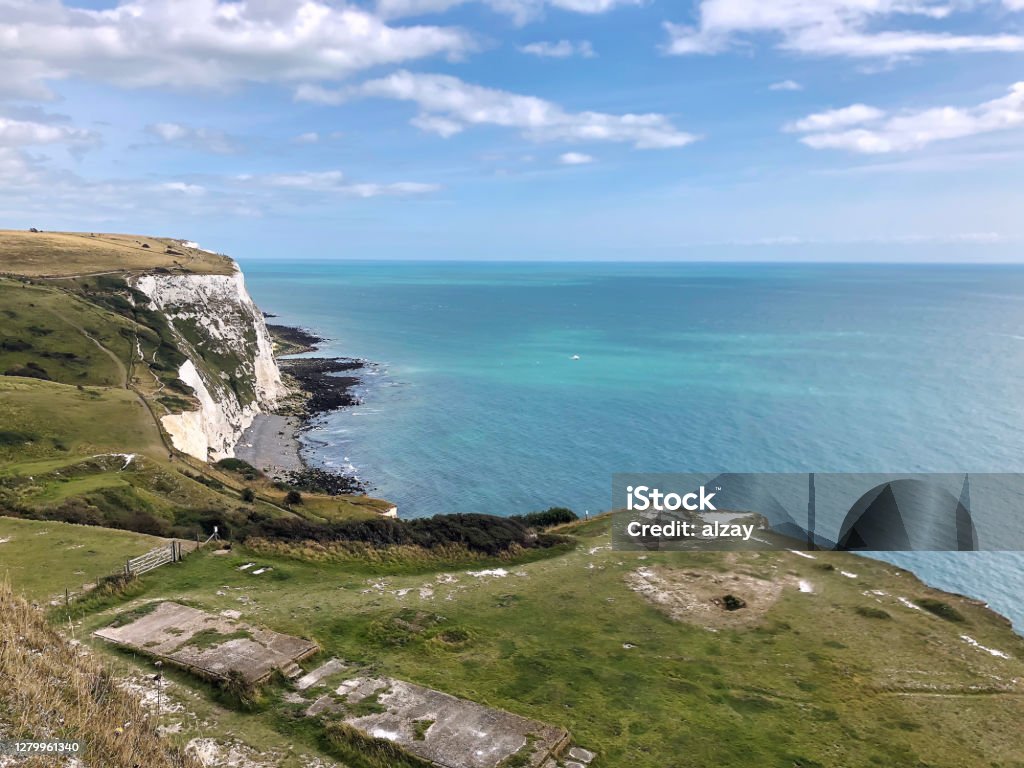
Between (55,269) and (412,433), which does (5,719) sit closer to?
(412,433)

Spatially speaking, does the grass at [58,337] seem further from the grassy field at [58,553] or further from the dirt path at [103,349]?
the grassy field at [58,553]

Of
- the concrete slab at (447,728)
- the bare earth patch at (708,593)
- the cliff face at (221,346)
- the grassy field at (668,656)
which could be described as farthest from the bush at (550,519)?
the cliff face at (221,346)

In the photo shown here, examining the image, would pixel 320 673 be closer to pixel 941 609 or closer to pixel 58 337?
pixel 941 609

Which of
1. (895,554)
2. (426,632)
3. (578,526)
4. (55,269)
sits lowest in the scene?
(895,554)

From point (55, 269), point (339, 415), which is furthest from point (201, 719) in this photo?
point (55, 269)

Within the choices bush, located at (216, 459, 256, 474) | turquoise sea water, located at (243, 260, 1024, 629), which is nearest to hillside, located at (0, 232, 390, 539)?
bush, located at (216, 459, 256, 474)
